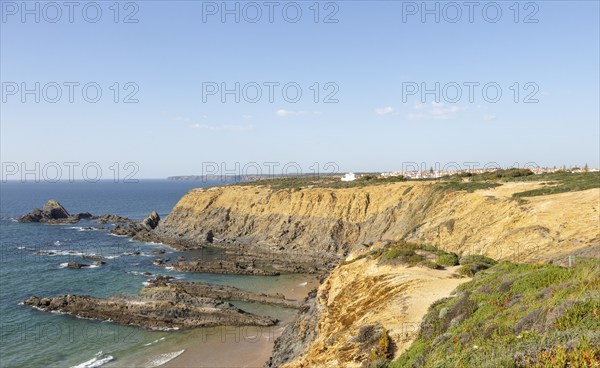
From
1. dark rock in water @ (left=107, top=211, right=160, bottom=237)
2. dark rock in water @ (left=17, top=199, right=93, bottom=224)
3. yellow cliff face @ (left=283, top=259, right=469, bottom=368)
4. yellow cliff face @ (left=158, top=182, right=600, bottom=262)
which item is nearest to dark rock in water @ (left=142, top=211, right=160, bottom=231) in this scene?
dark rock in water @ (left=107, top=211, right=160, bottom=237)

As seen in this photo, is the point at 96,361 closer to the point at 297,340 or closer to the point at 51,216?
the point at 297,340

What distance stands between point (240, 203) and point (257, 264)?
26007 millimetres

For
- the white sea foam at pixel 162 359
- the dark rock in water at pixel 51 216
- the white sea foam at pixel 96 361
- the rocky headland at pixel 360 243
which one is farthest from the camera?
the dark rock in water at pixel 51 216

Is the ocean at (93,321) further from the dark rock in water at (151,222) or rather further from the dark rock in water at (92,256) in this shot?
the dark rock in water at (151,222)

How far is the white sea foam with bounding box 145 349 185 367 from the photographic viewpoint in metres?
29.0

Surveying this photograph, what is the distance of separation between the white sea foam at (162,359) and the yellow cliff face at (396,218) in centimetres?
1825

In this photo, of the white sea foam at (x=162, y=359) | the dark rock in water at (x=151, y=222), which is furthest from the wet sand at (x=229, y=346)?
the dark rock in water at (x=151, y=222)

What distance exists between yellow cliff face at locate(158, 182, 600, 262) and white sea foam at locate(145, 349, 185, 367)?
18.3m

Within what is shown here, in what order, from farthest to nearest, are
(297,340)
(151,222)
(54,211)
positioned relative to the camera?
1. (54,211)
2. (151,222)
3. (297,340)

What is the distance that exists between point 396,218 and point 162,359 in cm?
4068

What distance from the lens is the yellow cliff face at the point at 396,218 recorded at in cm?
3025

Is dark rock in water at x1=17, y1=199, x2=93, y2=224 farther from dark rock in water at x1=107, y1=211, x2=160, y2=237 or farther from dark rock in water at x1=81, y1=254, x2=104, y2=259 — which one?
dark rock in water at x1=81, y1=254, x2=104, y2=259

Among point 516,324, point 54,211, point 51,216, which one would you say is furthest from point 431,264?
point 54,211

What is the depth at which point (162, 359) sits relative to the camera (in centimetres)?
2975
